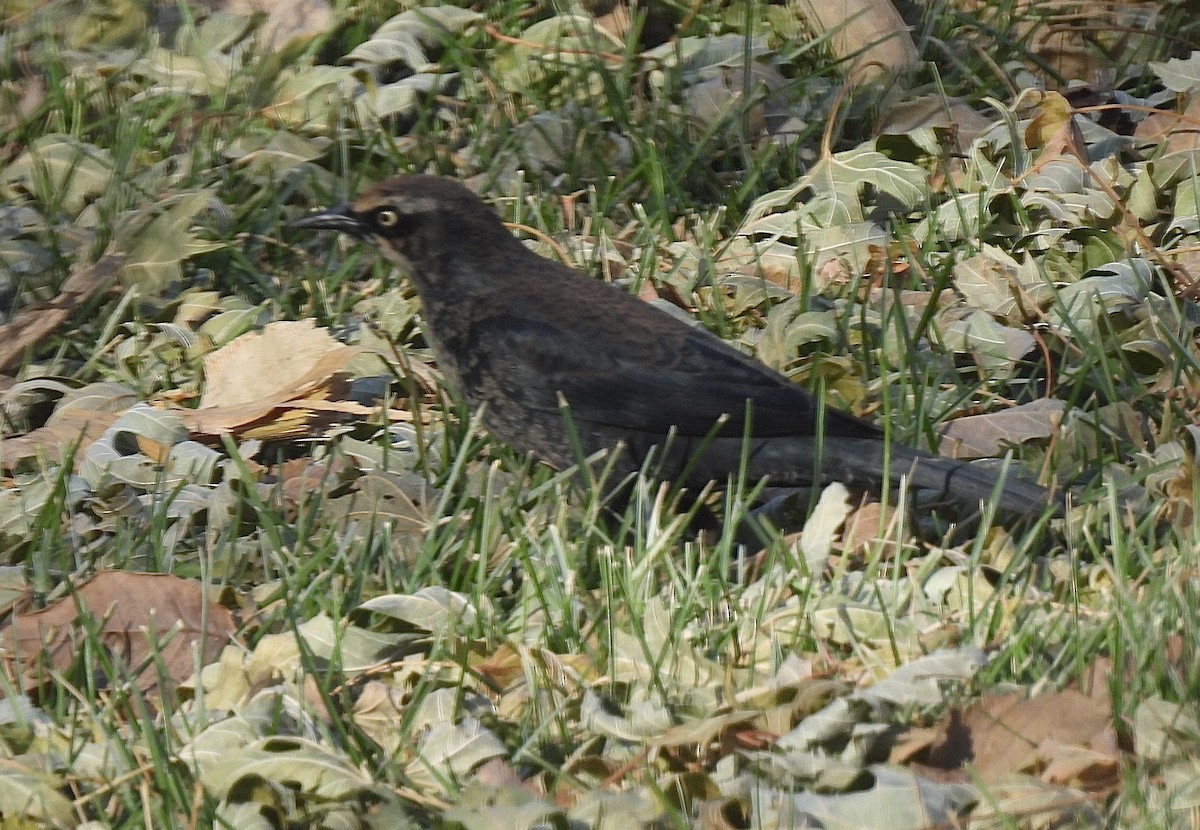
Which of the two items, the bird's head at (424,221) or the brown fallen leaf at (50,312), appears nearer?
the bird's head at (424,221)

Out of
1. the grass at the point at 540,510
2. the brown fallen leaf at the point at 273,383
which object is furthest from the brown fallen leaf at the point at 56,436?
the brown fallen leaf at the point at 273,383

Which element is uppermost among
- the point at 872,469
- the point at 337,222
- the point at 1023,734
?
the point at 337,222

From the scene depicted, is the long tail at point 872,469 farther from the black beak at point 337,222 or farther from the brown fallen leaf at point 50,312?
the brown fallen leaf at point 50,312

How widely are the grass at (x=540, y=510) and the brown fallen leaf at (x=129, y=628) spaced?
0.06 feet

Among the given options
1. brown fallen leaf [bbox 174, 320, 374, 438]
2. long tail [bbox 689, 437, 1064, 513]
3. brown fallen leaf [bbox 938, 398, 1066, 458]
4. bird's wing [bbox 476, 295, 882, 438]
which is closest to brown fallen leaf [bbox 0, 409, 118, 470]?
brown fallen leaf [bbox 174, 320, 374, 438]

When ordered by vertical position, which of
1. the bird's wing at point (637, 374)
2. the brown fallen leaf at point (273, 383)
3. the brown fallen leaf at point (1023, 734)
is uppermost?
the brown fallen leaf at point (1023, 734)

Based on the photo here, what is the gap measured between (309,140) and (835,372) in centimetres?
246

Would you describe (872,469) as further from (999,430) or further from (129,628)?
(129,628)

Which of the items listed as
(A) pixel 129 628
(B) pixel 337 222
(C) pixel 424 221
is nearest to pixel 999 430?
(C) pixel 424 221

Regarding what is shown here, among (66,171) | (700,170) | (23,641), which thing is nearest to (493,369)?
(23,641)

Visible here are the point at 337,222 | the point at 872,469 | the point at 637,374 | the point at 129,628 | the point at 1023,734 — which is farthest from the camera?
the point at 337,222

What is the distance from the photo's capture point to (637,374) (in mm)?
4211

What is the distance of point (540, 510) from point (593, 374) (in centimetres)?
50

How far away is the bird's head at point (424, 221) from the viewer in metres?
4.59
